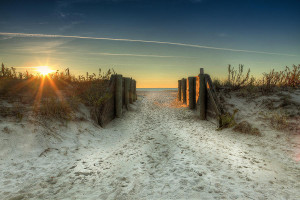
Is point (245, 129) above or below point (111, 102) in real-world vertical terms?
below

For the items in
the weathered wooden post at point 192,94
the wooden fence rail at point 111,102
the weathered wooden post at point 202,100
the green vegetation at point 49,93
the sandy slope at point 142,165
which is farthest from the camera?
the weathered wooden post at point 192,94

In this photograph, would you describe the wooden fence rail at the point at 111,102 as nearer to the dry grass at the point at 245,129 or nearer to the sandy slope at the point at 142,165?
the sandy slope at the point at 142,165

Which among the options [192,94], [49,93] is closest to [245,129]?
[192,94]

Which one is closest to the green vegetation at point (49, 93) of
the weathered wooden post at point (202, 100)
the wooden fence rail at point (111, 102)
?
the wooden fence rail at point (111, 102)

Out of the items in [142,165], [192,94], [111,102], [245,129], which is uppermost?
[192,94]

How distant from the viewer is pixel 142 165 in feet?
11.1

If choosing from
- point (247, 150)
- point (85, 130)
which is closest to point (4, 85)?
point (85, 130)

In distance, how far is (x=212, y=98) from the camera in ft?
22.1

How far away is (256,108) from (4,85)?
8.82 m

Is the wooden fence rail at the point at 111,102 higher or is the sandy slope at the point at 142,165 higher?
the wooden fence rail at the point at 111,102

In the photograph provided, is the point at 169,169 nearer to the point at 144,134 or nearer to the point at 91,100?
the point at 144,134

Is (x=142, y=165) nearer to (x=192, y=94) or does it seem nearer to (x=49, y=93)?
(x=49, y=93)

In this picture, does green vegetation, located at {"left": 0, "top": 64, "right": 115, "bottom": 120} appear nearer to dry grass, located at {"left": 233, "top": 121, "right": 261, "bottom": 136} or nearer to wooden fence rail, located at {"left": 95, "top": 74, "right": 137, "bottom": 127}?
wooden fence rail, located at {"left": 95, "top": 74, "right": 137, "bottom": 127}

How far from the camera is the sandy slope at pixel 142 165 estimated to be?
2.52 meters
